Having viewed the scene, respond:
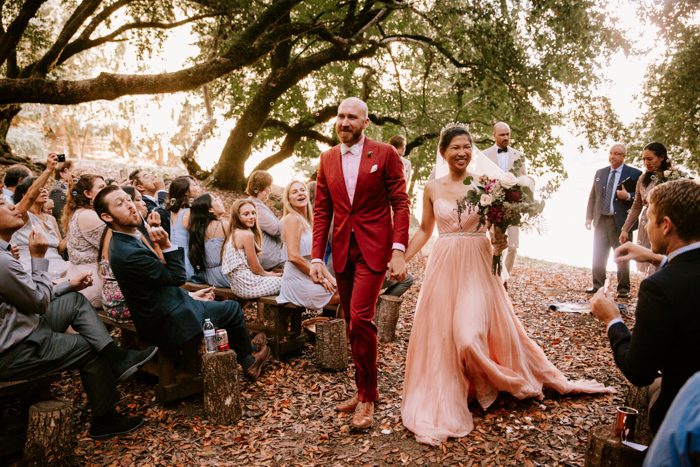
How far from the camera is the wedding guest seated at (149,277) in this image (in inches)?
165

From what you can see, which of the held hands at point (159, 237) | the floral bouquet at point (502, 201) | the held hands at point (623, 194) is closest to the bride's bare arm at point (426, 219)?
the floral bouquet at point (502, 201)

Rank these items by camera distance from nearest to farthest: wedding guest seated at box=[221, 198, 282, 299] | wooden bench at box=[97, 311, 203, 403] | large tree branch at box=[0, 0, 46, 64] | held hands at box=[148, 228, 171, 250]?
held hands at box=[148, 228, 171, 250] → wooden bench at box=[97, 311, 203, 403] → wedding guest seated at box=[221, 198, 282, 299] → large tree branch at box=[0, 0, 46, 64]

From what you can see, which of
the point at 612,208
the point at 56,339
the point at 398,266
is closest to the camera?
the point at 56,339

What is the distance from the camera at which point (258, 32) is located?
10305 mm

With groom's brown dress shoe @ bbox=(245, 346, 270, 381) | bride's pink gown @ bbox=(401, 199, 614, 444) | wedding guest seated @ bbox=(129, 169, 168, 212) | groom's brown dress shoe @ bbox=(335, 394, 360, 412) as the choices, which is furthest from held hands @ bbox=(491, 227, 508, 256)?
wedding guest seated @ bbox=(129, 169, 168, 212)

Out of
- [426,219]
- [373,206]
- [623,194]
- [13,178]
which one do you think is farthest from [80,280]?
[623,194]

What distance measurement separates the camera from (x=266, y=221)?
6801 mm

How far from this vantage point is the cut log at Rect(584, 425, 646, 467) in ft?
8.54

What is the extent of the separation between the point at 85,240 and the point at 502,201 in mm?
4606

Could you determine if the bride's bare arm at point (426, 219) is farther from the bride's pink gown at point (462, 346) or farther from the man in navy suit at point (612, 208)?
the man in navy suit at point (612, 208)

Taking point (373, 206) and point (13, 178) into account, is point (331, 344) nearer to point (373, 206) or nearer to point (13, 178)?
point (373, 206)

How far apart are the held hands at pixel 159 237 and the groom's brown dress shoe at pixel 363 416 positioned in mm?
2303

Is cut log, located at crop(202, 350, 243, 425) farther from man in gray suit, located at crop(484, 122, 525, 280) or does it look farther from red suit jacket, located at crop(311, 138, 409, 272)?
man in gray suit, located at crop(484, 122, 525, 280)

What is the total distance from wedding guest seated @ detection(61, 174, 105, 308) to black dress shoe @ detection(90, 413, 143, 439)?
1.70 m
